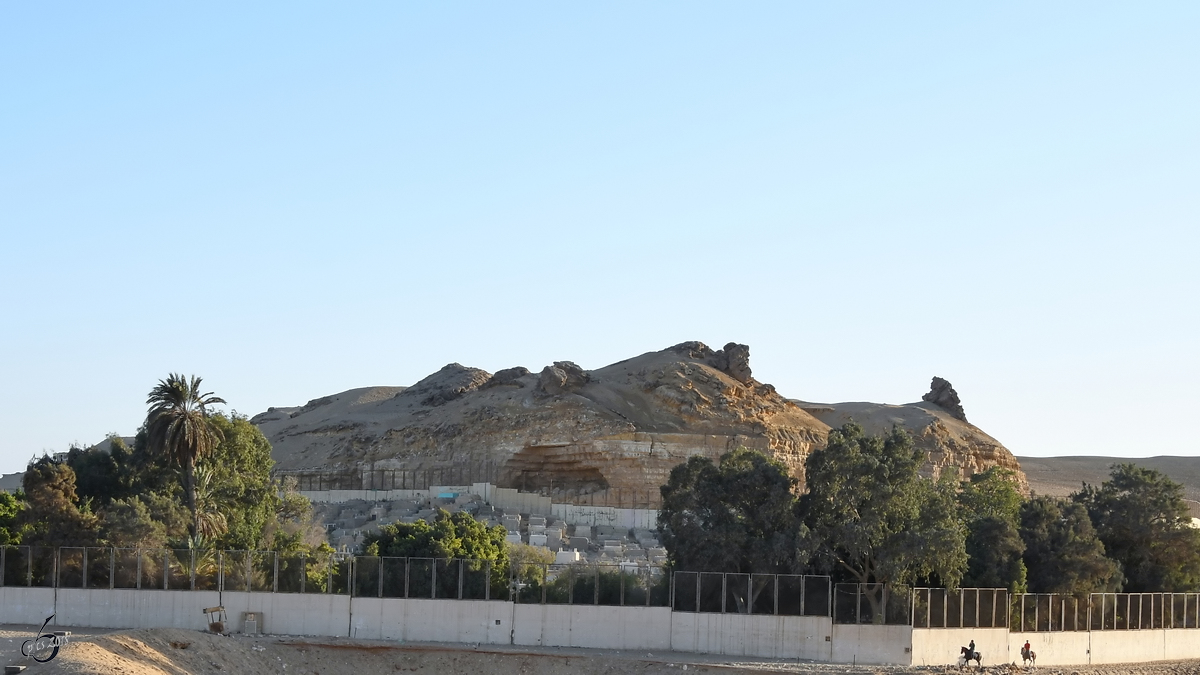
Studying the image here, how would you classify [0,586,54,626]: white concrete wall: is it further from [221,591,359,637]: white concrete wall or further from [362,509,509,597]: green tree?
[362,509,509,597]: green tree

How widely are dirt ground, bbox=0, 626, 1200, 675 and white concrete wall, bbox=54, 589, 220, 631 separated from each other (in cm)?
131

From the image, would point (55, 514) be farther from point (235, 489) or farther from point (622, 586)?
point (622, 586)

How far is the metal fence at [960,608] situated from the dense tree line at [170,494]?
20.3 m

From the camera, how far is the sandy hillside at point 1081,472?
156500mm

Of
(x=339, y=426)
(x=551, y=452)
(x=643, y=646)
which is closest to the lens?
(x=643, y=646)

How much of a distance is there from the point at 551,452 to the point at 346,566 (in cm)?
4894

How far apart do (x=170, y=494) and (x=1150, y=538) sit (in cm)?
3847

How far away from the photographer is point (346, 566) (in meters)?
45.2

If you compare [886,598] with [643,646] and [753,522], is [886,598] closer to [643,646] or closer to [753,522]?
[753,522]

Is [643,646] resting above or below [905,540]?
below

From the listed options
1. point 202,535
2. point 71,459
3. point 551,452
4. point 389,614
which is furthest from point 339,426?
point 389,614

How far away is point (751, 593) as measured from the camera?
45.0 meters

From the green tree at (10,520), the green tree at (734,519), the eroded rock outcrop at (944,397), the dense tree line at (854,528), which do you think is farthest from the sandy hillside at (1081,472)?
the green tree at (10,520)

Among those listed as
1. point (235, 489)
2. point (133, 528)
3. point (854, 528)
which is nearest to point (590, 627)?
point (854, 528)
